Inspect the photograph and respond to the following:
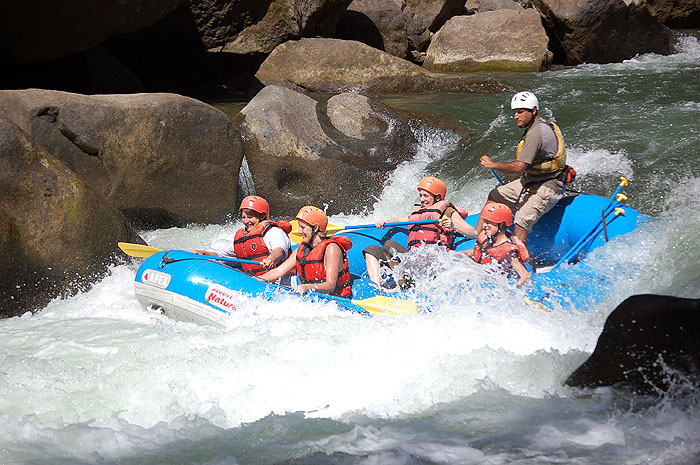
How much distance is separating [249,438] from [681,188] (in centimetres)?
504

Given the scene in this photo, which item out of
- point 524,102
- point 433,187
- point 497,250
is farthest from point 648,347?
point 433,187

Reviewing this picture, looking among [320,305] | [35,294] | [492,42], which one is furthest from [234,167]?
[492,42]

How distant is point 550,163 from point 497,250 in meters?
0.96

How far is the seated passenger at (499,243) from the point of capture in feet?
17.9

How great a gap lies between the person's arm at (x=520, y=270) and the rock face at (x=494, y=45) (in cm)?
888

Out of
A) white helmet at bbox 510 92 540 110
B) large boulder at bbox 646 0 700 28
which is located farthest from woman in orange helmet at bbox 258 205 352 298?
large boulder at bbox 646 0 700 28

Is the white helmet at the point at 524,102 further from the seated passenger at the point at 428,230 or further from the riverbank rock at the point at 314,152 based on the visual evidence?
the riverbank rock at the point at 314,152

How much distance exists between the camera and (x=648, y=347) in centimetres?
415

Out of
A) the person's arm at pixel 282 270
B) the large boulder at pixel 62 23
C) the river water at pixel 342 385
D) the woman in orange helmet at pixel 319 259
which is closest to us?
the river water at pixel 342 385

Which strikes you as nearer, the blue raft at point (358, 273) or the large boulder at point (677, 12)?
the blue raft at point (358, 273)

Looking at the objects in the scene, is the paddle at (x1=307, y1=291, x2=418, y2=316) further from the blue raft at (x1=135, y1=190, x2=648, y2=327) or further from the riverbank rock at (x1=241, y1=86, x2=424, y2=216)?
the riverbank rock at (x1=241, y1=86, x2=424, y2=216)

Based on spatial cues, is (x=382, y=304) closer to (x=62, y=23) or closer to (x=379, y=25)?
(x=62, y=23)

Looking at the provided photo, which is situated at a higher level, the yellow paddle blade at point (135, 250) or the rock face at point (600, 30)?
the rock face at point (600, 30)

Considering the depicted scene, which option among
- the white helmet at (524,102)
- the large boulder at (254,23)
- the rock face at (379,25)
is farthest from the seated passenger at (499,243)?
the rock face at (379,25)
